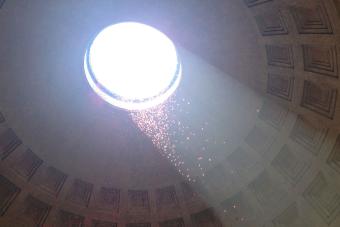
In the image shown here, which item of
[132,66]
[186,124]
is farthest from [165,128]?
[132,66]

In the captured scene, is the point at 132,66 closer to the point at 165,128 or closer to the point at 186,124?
the point at 165,128

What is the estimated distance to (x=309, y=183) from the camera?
48.3ft

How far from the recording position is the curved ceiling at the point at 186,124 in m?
13.1

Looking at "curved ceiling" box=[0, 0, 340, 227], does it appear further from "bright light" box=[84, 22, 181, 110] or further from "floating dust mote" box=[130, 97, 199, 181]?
"bright light" box=[84, 22, 181, 110]

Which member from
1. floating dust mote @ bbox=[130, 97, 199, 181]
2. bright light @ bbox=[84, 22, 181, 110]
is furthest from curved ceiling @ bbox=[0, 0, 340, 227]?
bright light @ bbox=[84, 22, 181, 110]

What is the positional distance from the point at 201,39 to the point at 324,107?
13.9ft

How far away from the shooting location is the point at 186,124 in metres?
16.1

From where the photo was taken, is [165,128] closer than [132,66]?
Yes

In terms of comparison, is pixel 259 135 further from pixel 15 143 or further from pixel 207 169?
pixel 15 143

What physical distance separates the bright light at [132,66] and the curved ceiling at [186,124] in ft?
1.76

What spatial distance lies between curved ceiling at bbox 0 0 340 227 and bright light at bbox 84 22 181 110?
0.54 meters

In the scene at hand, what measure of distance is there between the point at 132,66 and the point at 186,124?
3691 millimetres

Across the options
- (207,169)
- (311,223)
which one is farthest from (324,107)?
(207,169)

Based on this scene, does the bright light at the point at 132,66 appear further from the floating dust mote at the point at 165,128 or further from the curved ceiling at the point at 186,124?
the curved ceiling at the point at 186,124
